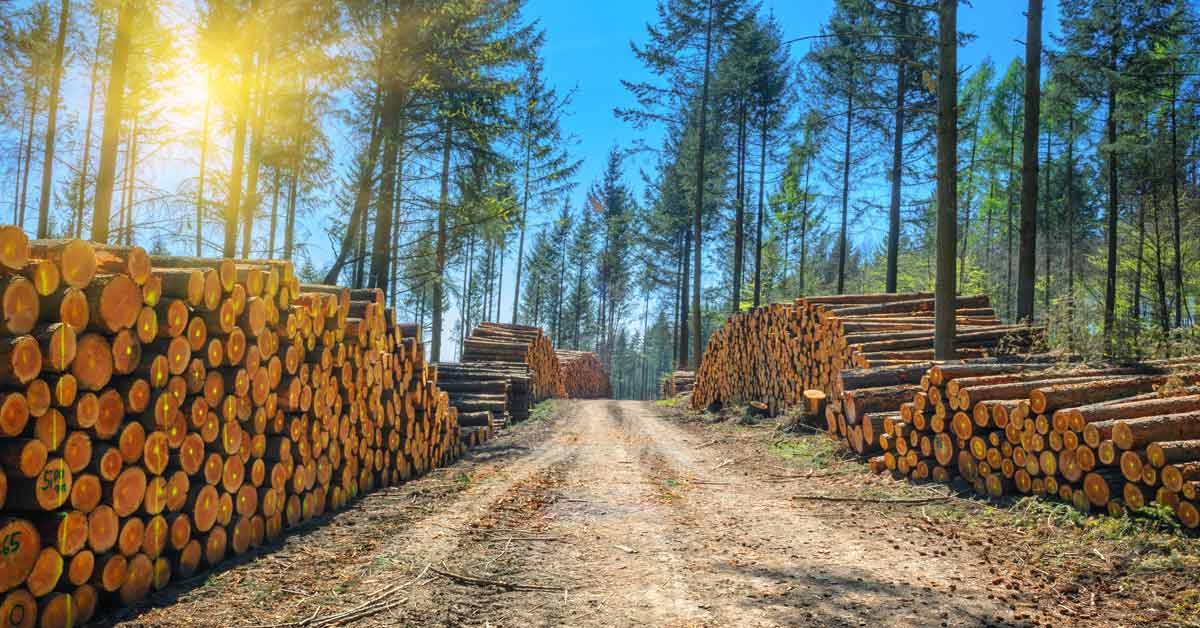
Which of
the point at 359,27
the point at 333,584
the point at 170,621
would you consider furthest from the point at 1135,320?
the point at 359,27

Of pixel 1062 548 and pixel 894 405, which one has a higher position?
pixel 894 405

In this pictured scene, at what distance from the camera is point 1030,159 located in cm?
1173

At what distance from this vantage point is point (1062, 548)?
4820mm

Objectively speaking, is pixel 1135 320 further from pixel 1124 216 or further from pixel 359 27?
pixel 1124 216

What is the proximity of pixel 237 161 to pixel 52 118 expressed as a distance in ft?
27.1

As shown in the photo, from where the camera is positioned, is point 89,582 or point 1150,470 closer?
point 89,582

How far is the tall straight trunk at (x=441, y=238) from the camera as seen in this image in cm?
1367

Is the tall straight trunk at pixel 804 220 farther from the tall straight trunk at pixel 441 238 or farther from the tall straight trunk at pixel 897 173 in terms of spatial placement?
the tall straight trunk at pixel 441 238

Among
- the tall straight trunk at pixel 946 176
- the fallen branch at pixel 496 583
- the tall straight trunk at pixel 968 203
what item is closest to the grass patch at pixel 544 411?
the tall straight trunk at pixel 946 176

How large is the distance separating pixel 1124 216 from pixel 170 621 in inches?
1126

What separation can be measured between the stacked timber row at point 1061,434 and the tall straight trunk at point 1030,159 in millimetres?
4824

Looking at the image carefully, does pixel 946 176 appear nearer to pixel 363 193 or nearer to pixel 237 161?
pixel 363 193

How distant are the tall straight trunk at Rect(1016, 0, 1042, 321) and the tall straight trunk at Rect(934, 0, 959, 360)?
3201mm

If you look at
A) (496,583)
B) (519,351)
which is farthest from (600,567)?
(519,351)
